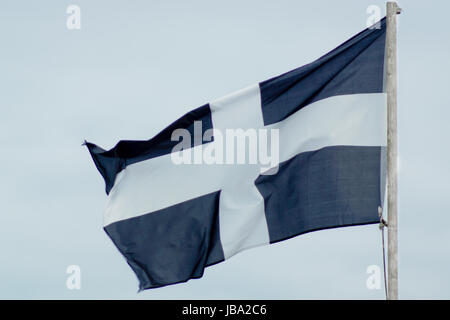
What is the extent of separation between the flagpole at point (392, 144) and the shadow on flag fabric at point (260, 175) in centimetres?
59

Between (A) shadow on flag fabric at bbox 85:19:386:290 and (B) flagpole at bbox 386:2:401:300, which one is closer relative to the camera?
(B) flagpole at bbox 386:2:401:300

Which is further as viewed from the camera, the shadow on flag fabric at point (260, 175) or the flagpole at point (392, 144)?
the shadow on flag fabric at point (260, 175)

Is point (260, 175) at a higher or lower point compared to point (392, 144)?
lower

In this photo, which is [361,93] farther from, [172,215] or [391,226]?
[172,215]

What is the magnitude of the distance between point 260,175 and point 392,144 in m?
2.43

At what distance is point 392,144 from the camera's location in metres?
15.7

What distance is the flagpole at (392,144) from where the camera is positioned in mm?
15086

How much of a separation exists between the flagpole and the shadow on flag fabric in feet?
1.93

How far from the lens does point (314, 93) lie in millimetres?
17156

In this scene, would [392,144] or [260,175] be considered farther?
[260,175]

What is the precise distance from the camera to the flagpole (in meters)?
15.1
